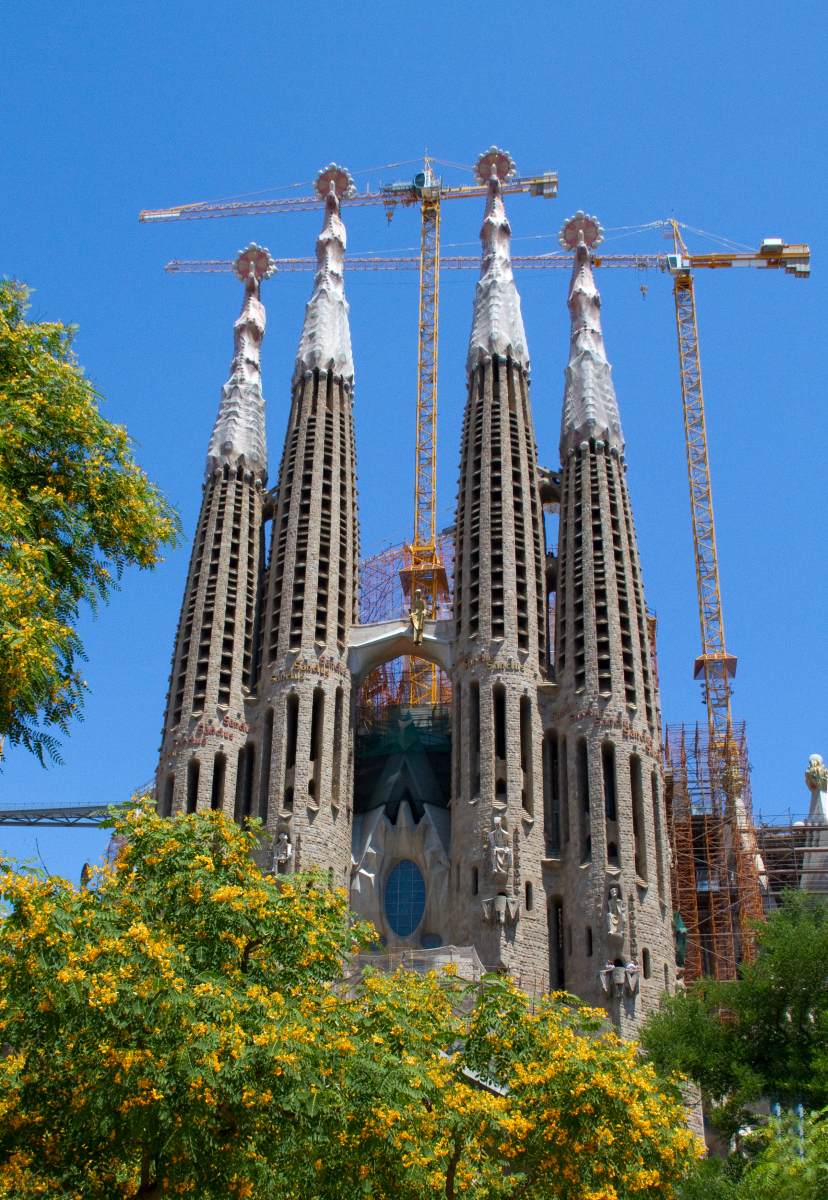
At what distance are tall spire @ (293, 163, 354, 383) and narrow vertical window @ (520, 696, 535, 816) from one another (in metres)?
16.5

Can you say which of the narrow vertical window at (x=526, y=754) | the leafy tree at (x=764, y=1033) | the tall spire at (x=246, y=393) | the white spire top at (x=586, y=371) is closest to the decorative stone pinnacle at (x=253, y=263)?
the tall spire at (x=246, y=393)

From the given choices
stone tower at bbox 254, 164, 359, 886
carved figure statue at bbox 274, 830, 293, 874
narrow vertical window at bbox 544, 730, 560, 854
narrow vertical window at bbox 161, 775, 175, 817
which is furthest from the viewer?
narrow vertical window at bbox 161, 775, 175, 817

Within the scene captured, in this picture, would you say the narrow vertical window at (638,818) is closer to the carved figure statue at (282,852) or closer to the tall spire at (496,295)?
the carved figure statue at (282,852)

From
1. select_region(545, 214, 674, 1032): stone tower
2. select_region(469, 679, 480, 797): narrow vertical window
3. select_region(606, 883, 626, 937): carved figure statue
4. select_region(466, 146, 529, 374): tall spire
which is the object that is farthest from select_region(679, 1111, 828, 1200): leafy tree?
select_region(466, 146, 529, 374): tall spire

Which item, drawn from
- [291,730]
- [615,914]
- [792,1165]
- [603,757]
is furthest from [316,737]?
[792,1165]

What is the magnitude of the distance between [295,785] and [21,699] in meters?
35.4

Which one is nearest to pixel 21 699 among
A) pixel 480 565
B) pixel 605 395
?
pixel 480 565

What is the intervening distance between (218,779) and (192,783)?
0.86 meters

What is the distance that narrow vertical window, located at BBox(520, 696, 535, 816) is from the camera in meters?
49.7

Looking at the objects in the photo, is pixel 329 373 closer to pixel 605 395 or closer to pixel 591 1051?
pixel 605 395

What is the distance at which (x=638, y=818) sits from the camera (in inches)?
1918

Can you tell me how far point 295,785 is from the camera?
50250mm

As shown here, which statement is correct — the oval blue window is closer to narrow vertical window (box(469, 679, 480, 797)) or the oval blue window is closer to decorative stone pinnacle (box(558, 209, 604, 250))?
narrow vertical window (box(469, 679, 480, 797))

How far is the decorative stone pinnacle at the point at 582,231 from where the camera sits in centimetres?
6347
